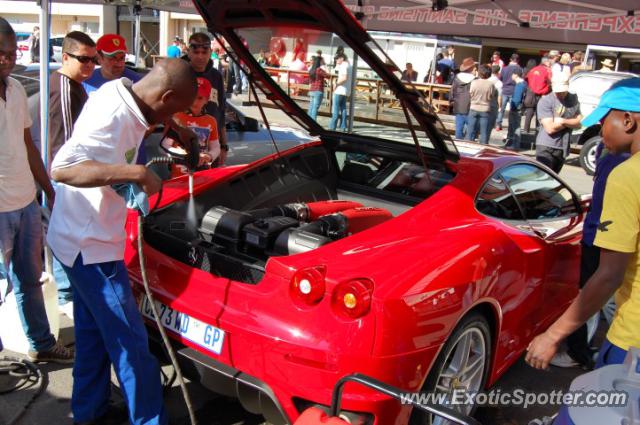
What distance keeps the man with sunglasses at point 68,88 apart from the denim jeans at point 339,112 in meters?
1.62

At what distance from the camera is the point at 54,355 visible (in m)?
3.50

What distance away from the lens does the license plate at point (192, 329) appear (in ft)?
8.55

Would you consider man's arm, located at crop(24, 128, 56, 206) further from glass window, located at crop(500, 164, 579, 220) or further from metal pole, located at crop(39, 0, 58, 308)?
glass window, located at crop(500, 164, 579, 220)

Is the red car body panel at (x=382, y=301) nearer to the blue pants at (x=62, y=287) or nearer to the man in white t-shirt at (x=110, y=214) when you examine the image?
the man in white t-shirt at (x=110, y=214)

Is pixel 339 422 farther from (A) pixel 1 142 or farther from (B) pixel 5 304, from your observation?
(B) pixel 5 304

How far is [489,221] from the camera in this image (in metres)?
3.20

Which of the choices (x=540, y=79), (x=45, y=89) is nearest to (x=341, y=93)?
(x=45, y=89)

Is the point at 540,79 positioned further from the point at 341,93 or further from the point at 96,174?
the point at 96,174

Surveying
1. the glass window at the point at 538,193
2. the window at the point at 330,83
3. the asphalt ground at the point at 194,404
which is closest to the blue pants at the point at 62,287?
the asphalt ground at the point at 194,404

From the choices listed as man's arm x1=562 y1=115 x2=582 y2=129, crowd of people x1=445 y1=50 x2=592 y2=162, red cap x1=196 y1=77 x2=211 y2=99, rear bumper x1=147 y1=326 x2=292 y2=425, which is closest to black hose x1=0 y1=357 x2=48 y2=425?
rear bumper x1=147 y1=326 x2=292 y2=425

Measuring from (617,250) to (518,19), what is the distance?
17.7 feet

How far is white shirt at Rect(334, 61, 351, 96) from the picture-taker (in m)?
3.57

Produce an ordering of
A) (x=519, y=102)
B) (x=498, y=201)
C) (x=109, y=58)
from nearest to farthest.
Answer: (x=498, y=201) → (x=109, y=58) → (x=519, y=102)

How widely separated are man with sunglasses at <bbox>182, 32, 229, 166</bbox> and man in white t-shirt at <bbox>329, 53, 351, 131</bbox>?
1545mm
